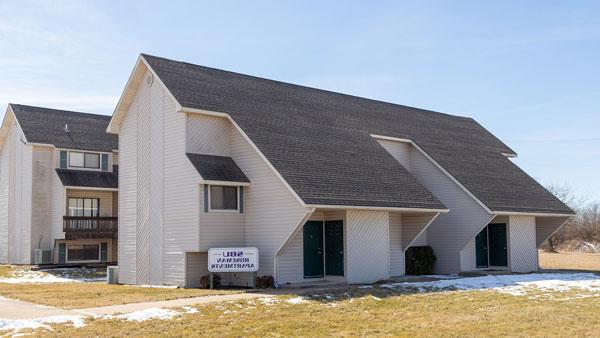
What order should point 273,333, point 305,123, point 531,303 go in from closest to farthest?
point 273,333 < point 531,303 < point 305,123

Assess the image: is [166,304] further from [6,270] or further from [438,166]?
[6,270]

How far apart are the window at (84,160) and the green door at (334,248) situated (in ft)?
74.5

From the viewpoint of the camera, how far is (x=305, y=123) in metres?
32.0

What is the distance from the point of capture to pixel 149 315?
60.3 ft

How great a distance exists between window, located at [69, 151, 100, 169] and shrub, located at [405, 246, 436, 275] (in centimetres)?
2275

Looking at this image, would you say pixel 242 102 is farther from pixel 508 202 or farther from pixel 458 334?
pixel 458 334

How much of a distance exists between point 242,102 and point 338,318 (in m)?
14.0

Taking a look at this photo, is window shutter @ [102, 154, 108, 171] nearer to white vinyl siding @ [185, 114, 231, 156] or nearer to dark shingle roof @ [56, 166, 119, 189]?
dark shingle roof @ [56, 166, 119, 189]

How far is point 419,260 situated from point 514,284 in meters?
6.64

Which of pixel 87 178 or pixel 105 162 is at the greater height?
pixel 105 162

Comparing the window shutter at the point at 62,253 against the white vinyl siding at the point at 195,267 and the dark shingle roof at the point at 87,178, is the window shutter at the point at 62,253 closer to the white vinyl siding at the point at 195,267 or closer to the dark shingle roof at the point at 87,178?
the dark shingle roof at the point at 87,178

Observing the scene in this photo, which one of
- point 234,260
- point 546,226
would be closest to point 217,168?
point 234,260

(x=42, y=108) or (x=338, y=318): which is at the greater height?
(x=42, y=108)

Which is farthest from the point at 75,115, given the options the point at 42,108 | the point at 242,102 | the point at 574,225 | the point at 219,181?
the point at 574,225
